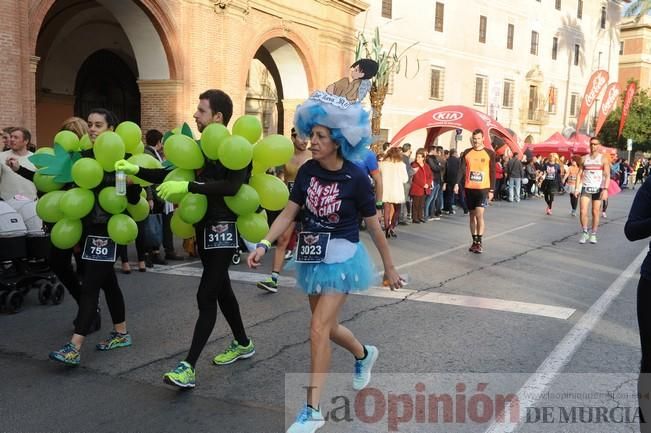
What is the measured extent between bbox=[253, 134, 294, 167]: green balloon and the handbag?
462 centimetres

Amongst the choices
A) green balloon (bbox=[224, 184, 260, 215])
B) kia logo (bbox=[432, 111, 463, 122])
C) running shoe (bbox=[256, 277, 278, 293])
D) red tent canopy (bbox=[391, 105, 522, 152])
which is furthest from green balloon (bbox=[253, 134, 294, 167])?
kia logo (bbox=[432, 111, 463, 122])

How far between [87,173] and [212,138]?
3.60ft

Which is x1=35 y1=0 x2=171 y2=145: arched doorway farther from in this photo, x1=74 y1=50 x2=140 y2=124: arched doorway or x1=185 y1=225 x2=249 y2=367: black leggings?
x1=185 y1=225 x2=249 y2=367: black leggings

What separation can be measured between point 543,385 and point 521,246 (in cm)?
739

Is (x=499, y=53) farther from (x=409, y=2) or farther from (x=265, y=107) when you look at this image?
(x=265, y=107)

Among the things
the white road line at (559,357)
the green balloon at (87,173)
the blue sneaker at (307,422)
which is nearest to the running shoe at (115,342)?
the green balloon at (87,173)

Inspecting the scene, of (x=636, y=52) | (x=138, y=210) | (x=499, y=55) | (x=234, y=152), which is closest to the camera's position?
(x=234, y=152)

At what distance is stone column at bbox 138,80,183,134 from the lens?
56.6 ft

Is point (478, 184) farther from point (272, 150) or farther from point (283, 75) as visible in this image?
point (283, 75)

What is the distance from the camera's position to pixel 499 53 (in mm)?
37781

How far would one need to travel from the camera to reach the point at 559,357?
4.95 m

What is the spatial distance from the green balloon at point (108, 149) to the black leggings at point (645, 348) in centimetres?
360

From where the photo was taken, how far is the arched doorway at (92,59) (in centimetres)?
1678

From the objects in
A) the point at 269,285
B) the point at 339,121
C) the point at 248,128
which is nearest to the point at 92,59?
the point at 269,285
